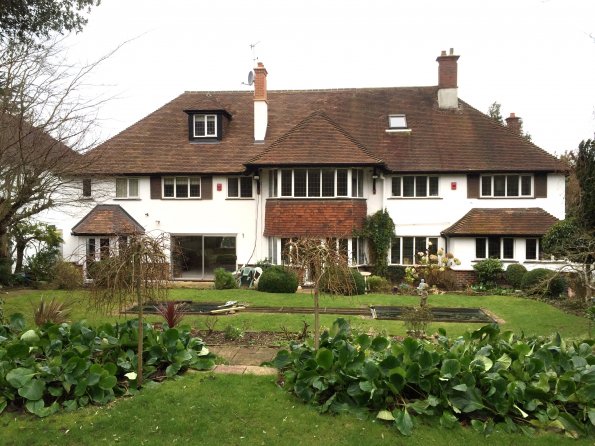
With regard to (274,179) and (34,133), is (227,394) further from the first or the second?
(274,179)

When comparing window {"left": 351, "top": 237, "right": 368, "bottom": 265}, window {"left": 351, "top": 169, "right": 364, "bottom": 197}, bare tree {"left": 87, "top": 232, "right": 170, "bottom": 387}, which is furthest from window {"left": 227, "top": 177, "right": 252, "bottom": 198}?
bare tree {"left": 87, "top": 232, "right": 170, "bottom": 387}

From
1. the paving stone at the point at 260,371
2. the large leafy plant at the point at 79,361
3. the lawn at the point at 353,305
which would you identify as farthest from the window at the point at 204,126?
the paving stone at the point at 260,371

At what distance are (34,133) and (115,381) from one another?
17.2ft

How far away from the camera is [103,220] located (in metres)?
23.4

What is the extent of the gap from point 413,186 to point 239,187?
8.60m

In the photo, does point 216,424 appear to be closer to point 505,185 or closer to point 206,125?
point 505,185

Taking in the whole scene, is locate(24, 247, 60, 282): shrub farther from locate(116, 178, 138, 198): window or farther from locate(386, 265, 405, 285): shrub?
locate(386, 265, 405, 285): shrub

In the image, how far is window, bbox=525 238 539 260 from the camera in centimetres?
2202

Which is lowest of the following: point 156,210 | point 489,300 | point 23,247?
point 489,300

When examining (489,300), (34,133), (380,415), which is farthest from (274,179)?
(380,415)

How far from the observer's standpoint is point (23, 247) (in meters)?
22.9

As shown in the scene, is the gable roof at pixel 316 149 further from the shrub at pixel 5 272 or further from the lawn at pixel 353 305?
the shrub at pixel 5 272

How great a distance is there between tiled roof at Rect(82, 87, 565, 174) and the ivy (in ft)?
9.19

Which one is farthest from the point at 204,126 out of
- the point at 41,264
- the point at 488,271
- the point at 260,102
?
the point at 488,271
